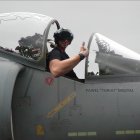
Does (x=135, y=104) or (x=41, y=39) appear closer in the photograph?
(x=135, y=104)

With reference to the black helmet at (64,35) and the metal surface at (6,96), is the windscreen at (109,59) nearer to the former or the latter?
the black helmet at (64,35)

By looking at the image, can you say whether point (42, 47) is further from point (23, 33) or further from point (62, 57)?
point (23, 33)

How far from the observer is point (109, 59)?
20.5 feet

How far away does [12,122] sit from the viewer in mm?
5809

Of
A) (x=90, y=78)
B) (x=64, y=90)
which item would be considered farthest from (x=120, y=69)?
(x=64, y=90)

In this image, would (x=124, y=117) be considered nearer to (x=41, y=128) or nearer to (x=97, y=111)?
(x=97, y=111)

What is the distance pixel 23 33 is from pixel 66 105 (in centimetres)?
153

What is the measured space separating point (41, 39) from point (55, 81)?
83cm

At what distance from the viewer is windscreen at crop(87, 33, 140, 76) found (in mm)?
6082

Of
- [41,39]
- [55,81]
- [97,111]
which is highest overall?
[41,39]

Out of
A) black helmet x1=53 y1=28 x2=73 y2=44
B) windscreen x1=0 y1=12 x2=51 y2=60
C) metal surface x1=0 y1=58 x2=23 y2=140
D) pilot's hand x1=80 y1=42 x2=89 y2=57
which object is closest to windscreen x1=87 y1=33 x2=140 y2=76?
pilot's hand x1=80 y1=42 x2=89 y2=57

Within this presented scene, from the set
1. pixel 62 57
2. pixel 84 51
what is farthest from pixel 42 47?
pixel 84 51

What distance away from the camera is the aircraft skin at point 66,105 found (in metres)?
5.62

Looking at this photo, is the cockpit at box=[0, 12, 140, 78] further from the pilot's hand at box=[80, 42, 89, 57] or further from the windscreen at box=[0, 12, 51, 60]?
the pilot's hand at box=[80, 42, 89, 57]
